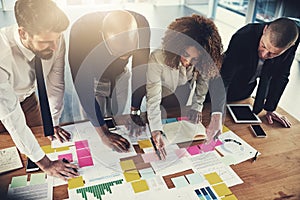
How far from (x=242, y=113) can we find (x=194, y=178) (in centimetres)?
52

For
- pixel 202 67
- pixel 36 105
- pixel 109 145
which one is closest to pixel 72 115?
pixel 36 105

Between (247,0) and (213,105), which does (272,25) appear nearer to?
(213,105)

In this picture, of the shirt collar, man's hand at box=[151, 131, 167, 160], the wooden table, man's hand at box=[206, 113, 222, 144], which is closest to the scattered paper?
the wooden table

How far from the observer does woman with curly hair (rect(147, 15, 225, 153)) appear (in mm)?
1129

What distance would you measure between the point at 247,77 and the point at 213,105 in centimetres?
25

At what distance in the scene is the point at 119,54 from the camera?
116 centimetres

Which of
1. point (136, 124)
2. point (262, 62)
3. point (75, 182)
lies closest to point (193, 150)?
point (136, 124)

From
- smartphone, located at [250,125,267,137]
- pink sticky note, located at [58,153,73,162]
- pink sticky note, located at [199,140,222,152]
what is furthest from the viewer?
smartphone, located at [250,125,267,137]

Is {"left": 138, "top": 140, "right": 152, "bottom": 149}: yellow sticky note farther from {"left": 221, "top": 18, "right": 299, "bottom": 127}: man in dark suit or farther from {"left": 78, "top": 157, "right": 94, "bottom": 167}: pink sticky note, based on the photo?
{"left": 221, "top": 18, "right": 299, "bottom": 127}: man in dark suit

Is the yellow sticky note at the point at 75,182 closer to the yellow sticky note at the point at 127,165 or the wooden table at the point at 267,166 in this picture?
the wooden table at the point at 267,166

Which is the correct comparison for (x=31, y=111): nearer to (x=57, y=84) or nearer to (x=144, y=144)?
(x=57, y=84)

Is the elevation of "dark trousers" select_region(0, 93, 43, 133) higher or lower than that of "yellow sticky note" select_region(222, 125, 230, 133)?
higher

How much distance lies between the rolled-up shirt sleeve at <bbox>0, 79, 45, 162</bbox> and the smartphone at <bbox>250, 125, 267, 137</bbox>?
35.5 inches

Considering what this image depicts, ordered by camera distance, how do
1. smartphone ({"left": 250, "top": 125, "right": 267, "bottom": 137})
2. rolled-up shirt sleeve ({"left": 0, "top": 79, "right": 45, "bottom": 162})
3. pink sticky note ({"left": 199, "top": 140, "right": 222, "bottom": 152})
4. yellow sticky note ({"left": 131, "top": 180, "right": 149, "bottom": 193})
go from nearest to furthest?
rolled-up shirt sleeve ({"left": 0, "top": 79, "right": 45, "bottom": 162})
yellow sticky note ({"left": 131, "top": 180, "right": 149, "bottom": 193})
pink sticky note ({"left": 199, "top": 140, "right": 222, "bottom": 152})
smartphone ({"left": 250, "top": 125, "right": 267, "bottom": 137})
